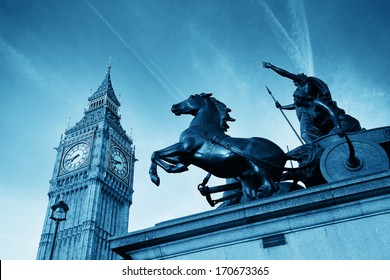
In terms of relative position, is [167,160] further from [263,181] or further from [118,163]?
[118,163]

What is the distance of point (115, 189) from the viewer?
180 feet

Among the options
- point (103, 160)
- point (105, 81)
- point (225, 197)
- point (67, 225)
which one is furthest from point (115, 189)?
point (225, 197)

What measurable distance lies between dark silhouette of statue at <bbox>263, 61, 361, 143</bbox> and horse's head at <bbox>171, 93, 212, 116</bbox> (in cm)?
190

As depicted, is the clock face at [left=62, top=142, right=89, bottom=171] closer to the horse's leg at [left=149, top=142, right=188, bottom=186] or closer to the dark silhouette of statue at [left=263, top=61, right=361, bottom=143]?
the dark silhouette of statue at [left=263, top=61, right=361, bottom=143]

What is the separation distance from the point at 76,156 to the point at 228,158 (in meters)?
53.6

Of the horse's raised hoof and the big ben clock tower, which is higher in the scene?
the big ben clock tower

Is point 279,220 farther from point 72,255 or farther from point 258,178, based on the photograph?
point 72,255

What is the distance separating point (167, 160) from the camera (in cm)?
593

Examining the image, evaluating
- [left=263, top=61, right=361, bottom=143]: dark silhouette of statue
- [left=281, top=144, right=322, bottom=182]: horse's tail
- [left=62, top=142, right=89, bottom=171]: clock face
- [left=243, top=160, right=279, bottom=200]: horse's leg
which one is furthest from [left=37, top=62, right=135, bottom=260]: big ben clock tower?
[left=243, top=160, right=279, bottom=200]: horse's leg

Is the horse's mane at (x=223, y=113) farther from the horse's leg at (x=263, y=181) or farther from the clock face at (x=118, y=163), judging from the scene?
the clock face at (x=118, y=163)

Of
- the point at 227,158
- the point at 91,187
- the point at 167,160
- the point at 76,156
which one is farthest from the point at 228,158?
the point at 76,156

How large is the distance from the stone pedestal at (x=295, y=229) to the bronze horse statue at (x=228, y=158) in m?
0.78

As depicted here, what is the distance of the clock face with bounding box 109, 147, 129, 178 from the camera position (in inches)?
2203
